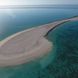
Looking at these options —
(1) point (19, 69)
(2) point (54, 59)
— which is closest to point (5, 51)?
(1) point (19, 69)

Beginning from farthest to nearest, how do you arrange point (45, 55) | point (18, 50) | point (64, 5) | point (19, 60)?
1. point (64, 5)
2. point (18, 50)
3. point (45, 55)
4. point (19, 60)

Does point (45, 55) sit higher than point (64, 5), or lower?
higher

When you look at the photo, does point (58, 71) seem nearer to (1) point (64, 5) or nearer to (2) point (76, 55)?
(2) point (76, 55)

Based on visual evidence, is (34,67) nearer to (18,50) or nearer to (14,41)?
(18,50)

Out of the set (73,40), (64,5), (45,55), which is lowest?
(64,5)

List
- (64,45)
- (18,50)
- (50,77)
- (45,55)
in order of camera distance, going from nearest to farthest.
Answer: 1. (50,77)
2. (45,55)
3. (18,50)
4. (64,45)

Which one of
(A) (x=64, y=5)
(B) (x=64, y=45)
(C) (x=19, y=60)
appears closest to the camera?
(C) (x=19, y=60)

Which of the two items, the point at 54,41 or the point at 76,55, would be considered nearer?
the point at 76,55

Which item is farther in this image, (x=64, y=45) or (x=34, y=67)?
(x=64, y=45)

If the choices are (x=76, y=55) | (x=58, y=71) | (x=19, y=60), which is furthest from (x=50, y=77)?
(x=76, y=55)
